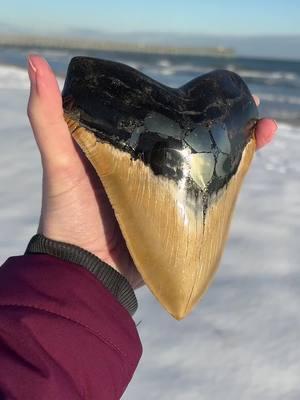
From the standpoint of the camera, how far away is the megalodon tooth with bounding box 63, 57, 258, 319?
3.40ft

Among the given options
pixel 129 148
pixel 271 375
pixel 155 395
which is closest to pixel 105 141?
pixel 129 148

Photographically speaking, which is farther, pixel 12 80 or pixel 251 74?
pixel 251 74

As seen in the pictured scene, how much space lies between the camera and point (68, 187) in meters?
Result: 1.12

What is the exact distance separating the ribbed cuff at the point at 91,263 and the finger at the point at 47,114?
0.16 m

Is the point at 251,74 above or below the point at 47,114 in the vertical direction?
below

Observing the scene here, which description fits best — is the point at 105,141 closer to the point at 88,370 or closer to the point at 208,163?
the point at 208,163

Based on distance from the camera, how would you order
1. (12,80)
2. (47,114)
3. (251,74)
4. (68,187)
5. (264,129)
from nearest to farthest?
(47,114)
(68,187)
(264,129)
(12,80)
(251,74)

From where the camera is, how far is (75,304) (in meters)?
0.93

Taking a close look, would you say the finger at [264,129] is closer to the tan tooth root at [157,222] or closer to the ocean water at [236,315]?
the tan tooth root at [157,222]

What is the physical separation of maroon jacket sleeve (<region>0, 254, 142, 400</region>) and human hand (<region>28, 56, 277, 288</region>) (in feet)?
0.43

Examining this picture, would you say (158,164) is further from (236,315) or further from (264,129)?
(236,315)

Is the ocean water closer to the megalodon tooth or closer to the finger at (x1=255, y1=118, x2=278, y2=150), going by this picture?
the megalodon tooth

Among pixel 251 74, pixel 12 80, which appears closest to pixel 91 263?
pixel 12 80

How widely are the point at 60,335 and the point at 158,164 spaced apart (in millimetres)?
368
